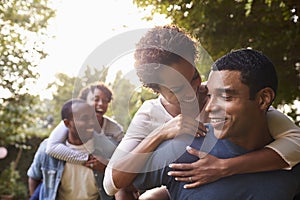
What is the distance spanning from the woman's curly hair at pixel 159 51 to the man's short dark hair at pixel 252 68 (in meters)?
0.22

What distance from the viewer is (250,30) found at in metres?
3.46

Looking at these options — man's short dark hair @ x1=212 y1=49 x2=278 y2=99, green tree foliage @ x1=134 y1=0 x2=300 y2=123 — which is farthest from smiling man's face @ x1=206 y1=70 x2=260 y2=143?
green tree foliage @ x1=134 y1=0 x2=300 y2=123

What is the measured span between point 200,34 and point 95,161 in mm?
1100

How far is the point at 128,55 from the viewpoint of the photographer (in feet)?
7.88

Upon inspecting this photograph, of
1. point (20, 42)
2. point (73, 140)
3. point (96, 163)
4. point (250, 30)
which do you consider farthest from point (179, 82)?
point (20, 42)

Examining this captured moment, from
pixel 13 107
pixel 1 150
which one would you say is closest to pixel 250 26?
pixel 13 107

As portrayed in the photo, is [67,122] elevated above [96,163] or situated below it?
above

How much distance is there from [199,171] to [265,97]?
0.32m

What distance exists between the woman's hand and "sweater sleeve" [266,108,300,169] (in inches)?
7.7

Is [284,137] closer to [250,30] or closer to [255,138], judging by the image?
[255,138]

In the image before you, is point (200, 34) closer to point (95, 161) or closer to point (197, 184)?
point (95, 161)

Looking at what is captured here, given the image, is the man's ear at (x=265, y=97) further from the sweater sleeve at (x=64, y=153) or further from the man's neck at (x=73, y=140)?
the man's neck at (x=73, y=140)

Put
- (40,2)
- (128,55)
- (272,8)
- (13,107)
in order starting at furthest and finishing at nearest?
(13,107) → (40,2) → (272,8) → (128,55)

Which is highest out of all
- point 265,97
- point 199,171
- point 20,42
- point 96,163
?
point 20,42
